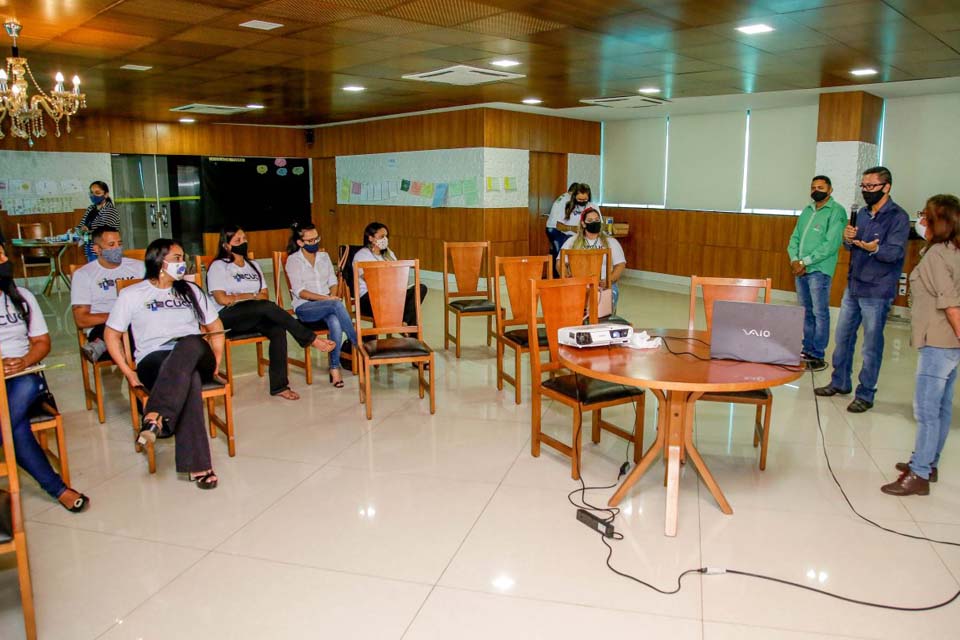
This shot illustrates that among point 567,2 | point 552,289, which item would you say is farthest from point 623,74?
point 552,289

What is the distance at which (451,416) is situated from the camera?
473 cm

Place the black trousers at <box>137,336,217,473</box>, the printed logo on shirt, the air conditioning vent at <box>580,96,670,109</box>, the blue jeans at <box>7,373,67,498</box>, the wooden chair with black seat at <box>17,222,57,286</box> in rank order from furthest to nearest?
the wooden chair with black seat at <box>17,222,57,286</box> → the air conditioning vent at <box>580,96,670,109</box> → the printed logo on shirt → the black trousers at <box>137,336,217,473</box> → the blue jeans at <box>7,373,67,498</box>

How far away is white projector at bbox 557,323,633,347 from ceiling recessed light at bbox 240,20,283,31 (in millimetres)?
3051

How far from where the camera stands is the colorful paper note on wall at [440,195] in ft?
34.7

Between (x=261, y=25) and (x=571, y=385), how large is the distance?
3293 mm

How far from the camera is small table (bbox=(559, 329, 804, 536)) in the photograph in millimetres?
2934

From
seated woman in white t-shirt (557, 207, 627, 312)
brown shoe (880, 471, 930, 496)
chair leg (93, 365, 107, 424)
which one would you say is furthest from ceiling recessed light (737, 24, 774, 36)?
chair leg (93, 365, 107, 424)

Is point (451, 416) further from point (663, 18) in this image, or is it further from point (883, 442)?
point (663, 18)

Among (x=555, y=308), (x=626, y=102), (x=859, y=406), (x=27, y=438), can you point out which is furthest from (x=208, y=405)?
(x=626, y=102)

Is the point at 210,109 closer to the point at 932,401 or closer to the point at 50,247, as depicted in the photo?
the point at 50,247

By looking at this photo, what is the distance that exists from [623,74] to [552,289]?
155 inches

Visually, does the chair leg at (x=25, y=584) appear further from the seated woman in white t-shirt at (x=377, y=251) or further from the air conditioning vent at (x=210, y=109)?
the air conditioning vent at (x=210, y=109)

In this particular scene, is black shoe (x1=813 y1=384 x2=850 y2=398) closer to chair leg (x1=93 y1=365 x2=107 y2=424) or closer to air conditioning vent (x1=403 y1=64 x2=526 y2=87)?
air conditioning vent (x1=403 y1=64 x2=526 y2=87)

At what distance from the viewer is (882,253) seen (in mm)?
4703
